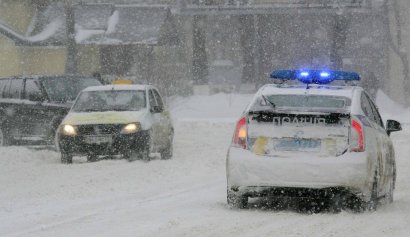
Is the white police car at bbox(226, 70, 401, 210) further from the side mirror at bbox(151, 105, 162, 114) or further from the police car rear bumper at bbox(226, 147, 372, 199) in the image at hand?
the side mirror at bbox(151, 105, 162, 114)

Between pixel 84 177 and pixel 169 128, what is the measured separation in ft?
17.4

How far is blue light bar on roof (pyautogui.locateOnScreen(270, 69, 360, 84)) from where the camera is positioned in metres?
12.7

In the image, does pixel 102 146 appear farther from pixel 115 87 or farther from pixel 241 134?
pixel 241 134

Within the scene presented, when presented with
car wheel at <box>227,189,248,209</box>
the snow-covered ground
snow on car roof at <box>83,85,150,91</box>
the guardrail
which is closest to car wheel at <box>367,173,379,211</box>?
the snow-covered ground

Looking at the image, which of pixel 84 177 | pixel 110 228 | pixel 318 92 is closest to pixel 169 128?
pixel 84 177

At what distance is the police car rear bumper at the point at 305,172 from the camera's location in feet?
38.6

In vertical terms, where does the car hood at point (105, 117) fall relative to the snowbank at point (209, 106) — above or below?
above

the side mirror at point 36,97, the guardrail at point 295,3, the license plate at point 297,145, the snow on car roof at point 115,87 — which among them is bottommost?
the guardrail at point 295,3

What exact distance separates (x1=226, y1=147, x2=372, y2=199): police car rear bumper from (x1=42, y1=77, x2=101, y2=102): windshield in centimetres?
1245

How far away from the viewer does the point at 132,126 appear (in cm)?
1975

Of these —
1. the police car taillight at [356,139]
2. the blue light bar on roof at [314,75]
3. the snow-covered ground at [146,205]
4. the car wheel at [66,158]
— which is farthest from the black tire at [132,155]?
the police car taillight at [356,139]

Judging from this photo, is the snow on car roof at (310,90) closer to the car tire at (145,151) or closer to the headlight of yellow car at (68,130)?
the car tire at (145,151)

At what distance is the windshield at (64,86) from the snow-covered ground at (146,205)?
2.00m

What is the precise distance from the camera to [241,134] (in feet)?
40.0
